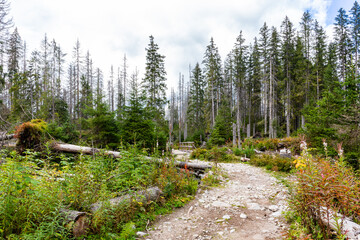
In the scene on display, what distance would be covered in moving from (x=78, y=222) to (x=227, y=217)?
269 cm

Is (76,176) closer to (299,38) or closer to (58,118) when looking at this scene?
(58,118)

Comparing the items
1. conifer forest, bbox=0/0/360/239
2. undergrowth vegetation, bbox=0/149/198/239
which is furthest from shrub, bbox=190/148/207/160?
undergrowth vegetation, bbox=0/149/198/239

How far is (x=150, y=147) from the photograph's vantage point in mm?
10078

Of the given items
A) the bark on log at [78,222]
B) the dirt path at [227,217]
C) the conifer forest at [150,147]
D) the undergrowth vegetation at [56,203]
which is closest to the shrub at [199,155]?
the conifer forest at [150,147]

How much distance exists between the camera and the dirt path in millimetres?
2824

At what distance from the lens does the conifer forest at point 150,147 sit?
2252 mm

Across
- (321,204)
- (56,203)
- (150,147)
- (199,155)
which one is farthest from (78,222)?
(199,155)

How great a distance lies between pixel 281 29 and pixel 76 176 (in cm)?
2938

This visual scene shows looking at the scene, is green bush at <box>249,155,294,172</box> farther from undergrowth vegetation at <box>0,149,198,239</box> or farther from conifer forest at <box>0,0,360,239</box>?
undergrowth vegetation at <box>0,149,198,239</box>

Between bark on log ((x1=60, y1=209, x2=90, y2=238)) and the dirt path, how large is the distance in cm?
99

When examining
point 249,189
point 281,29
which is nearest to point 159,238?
point 249,189

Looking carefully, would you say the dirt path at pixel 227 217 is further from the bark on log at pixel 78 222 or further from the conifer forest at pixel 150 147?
the bark on log at pixel 78 222

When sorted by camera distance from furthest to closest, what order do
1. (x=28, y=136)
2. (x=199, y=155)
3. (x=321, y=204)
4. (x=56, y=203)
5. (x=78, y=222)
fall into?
1. (x=199, y=155)
2. (x=28, y=136)
3. (x=78, y=222)
4. (x=56, y=203)
5. (x=321, y=204)

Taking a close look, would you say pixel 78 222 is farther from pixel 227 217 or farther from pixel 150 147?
pixel 150 147
